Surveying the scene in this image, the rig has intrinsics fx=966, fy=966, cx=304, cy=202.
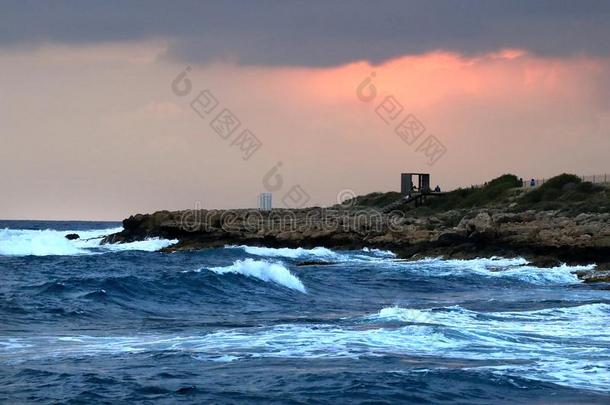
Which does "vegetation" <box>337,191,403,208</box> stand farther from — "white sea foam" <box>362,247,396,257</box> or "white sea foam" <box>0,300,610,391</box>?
"white sea foam" <box>0,300,610,391</box>

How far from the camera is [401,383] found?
12.6m

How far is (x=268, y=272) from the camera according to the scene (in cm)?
3097

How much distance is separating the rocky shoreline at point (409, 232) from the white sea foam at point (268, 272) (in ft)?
29.4

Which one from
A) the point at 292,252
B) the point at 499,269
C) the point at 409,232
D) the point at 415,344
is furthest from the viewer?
the point at 292,252

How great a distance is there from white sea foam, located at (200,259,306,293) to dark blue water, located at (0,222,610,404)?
0.21 ft

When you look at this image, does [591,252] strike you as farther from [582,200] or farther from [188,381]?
[188,381]

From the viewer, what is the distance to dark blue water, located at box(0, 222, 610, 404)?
12.2 meters

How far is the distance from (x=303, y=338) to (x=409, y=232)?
32.0m

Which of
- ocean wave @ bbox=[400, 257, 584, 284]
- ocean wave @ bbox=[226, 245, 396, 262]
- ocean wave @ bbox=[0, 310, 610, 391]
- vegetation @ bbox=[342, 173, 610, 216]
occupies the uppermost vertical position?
vegetation @ bbox=[342, 173, 610, 216]

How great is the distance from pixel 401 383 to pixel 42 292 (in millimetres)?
15447

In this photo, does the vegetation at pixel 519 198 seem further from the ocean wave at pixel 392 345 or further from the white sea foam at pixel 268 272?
the ocean wave at pixel 392 345

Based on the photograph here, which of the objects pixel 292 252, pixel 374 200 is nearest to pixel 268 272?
pixel 292 252

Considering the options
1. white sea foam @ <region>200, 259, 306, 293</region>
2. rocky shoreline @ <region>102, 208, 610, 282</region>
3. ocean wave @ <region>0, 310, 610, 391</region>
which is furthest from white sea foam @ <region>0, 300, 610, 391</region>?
rocky shoreline @ <region>102, 208, 610, 282</region>

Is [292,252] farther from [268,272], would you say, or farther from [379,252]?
[268,272]
